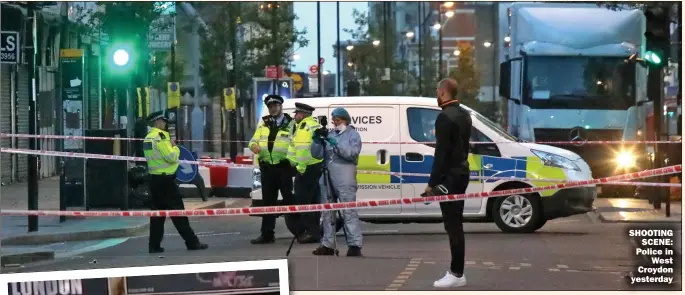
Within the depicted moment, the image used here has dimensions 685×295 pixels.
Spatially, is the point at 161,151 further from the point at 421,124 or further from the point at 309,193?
the point at 421,124

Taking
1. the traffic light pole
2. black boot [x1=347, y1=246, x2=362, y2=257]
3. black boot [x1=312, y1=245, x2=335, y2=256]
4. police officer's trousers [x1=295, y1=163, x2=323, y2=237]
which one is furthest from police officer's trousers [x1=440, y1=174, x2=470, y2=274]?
the traffic light pole

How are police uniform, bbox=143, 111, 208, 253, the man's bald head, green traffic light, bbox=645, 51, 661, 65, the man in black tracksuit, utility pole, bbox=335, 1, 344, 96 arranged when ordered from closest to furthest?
the man in black tracksuit → the man's bald head → utility pole, bbox=335, 1, 344, 96 → police uniform, bbox=143, 111, 208, 253 → green traffic light, bbox=645, 51, 661, 65

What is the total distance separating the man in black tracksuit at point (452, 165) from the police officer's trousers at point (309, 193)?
92.6 inches

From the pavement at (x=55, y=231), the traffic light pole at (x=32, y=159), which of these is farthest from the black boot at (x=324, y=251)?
the traffic light pole at (x=32, y=159)

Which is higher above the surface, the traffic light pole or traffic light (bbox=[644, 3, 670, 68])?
traffic light (bbox=[644, 3, 670, 68])

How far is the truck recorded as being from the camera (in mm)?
13391

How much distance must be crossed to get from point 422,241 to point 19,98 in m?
7.14

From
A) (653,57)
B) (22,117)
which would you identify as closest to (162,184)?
(653,57)

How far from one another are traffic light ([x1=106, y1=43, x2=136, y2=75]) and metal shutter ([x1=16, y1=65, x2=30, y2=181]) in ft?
4.73

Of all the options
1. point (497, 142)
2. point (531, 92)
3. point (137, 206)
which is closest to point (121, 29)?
point (137, 206)

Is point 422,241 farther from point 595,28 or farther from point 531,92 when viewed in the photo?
point 595,28

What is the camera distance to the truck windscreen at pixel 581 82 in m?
13.9

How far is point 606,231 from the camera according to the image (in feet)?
42.9

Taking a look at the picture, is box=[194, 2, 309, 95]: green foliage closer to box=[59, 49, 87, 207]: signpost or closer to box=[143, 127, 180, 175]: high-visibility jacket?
box=[143, 127, 180, 175]: high-visibility jacket
